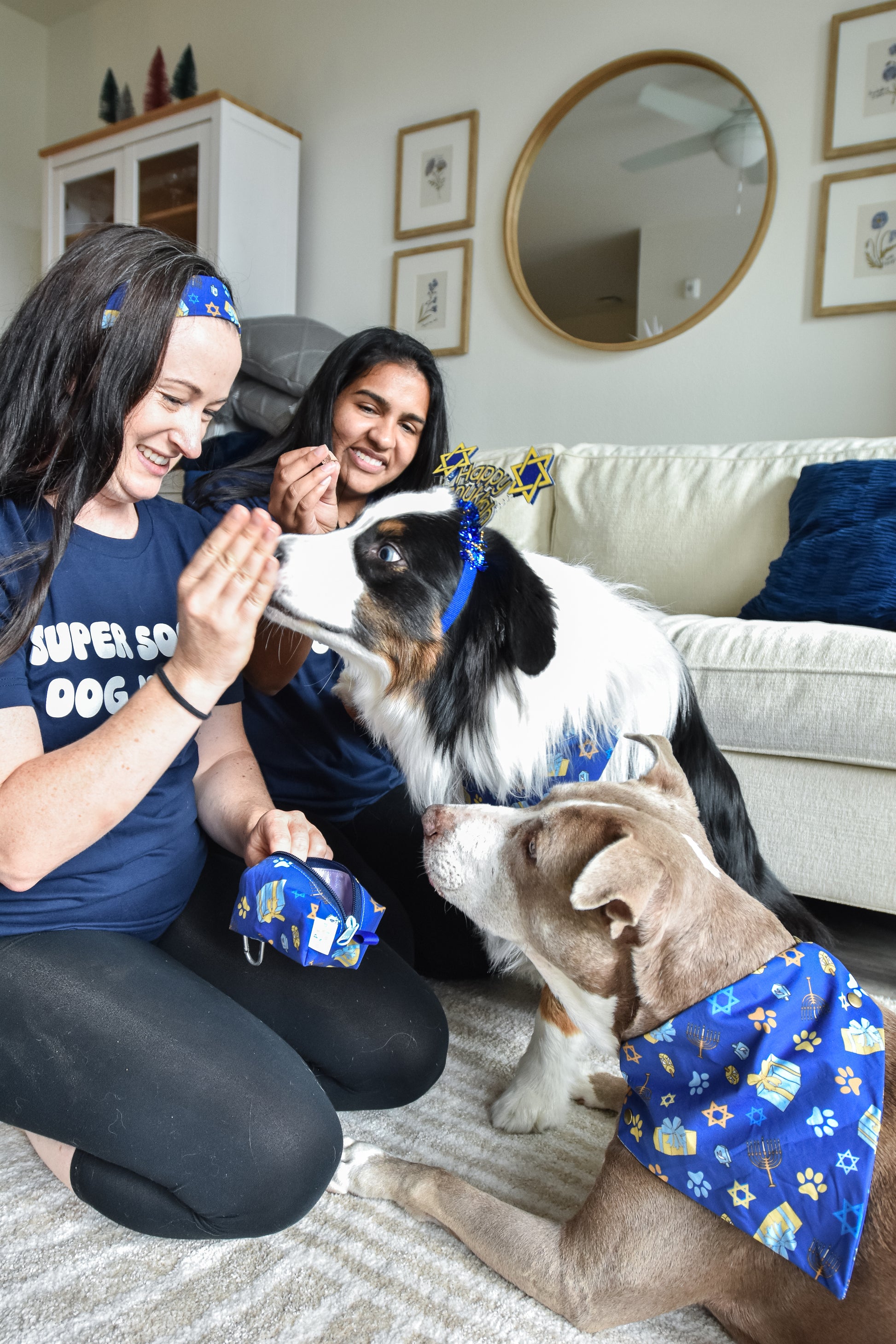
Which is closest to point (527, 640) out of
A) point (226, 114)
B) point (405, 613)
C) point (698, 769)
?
point (405, 613)

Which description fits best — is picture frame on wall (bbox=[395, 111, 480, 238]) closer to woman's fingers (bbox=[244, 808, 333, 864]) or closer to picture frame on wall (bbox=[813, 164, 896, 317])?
picture frame on wall (bbox=[813, 164, 896, 317])

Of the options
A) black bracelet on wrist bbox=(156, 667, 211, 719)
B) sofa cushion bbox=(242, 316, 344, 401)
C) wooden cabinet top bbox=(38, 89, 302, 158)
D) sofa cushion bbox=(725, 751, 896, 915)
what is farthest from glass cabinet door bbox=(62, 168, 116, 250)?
black bracelet on wrist bbox=(156, 667, 211, 719)

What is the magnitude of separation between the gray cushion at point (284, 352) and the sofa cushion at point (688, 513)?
1160mm

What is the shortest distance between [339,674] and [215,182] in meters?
3.20

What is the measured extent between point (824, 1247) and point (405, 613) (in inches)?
36.0

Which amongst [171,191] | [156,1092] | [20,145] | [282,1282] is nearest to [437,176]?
[171,191]

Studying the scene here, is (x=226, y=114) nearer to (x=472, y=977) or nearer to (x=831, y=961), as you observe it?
(x=472, y=977)

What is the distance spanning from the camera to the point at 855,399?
3.04m

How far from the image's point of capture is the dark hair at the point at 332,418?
5.66 feet

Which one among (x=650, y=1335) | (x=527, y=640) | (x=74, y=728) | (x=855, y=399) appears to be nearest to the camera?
(x=650, y=1335)

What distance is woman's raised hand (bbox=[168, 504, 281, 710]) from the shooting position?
3.21 feet

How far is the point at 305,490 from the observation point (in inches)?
57.4

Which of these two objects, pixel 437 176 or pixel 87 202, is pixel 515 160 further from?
pixel 87 202

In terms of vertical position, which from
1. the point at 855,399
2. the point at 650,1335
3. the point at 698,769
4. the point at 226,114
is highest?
the point at 226,114
